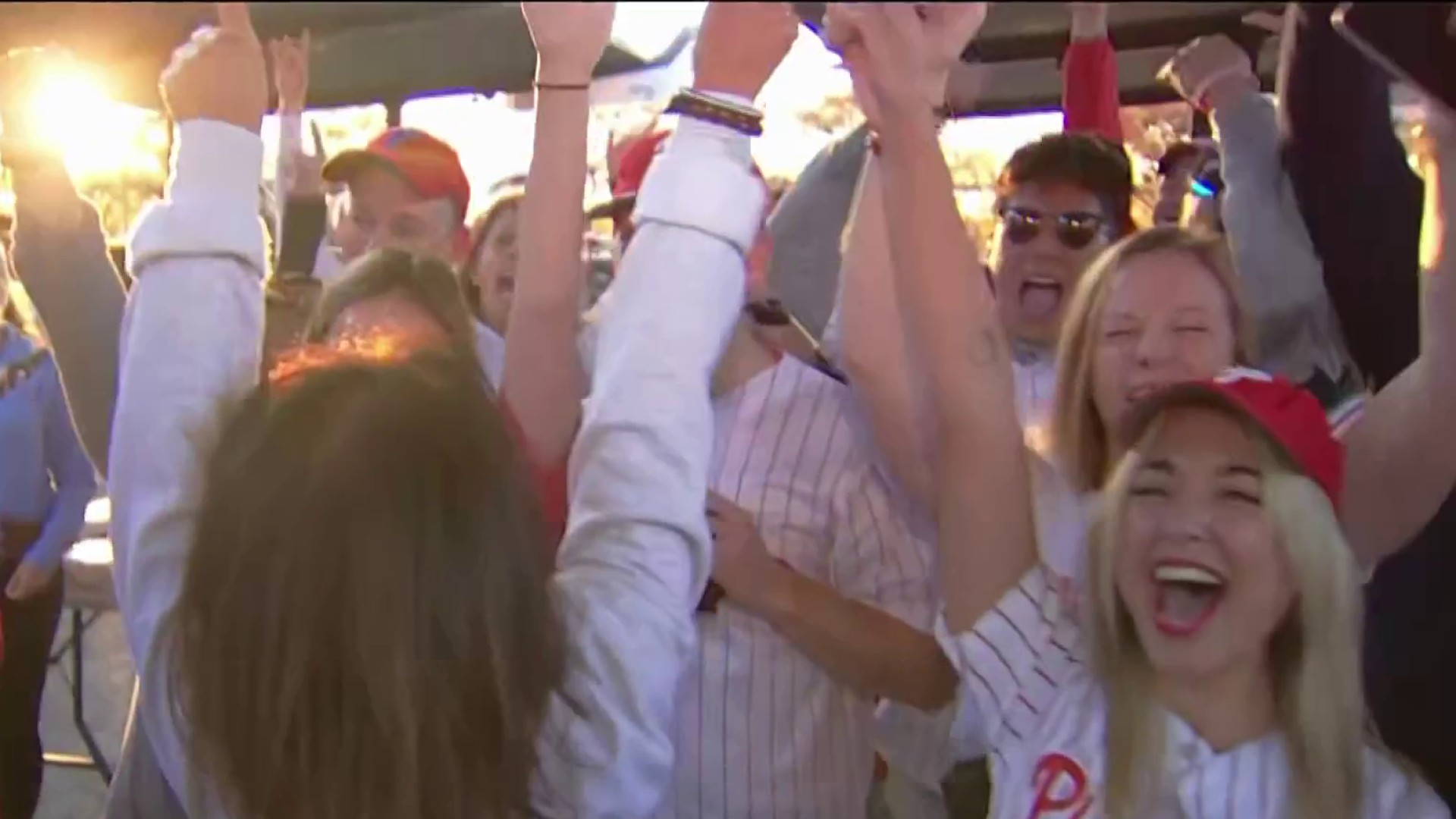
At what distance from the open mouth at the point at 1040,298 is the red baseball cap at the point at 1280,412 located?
1.60 feet

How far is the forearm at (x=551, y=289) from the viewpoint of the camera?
2.89 feet

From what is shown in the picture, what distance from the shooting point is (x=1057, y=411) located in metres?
1.20

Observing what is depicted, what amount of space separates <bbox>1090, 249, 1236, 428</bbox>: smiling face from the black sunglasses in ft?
0.99

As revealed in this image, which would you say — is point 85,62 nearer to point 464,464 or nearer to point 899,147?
point 464,464

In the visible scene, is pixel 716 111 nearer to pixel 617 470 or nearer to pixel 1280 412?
pixel 617 470

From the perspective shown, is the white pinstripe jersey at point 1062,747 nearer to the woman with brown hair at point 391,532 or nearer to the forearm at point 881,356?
the forearm at point 881,356

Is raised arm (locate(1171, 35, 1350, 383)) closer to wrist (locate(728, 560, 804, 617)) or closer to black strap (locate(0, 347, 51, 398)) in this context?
wrist (locate(728, 560, 804, 617))

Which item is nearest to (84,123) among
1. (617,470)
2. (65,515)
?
(617,470)

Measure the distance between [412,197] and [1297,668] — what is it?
118 centimetres

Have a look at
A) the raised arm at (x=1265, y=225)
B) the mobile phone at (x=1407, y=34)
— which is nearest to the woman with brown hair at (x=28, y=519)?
the raised arm at (x=1265, y=225)

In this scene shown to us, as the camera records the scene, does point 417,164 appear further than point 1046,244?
Yes

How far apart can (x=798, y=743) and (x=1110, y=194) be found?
739 millimetres

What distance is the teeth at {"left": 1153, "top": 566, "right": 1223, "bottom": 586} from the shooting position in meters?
0.96

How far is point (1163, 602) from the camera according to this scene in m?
0.99
